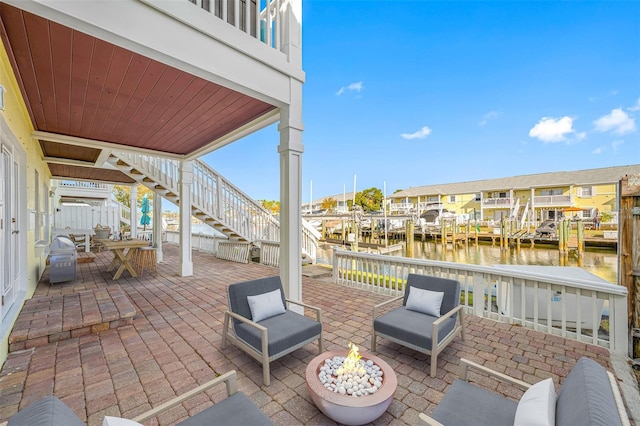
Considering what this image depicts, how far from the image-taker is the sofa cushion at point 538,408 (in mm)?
1247

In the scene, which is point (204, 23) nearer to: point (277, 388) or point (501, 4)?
point (277, 388)

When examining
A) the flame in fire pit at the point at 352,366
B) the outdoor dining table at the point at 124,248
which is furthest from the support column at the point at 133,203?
the flame in fire pit at the point at 352,366

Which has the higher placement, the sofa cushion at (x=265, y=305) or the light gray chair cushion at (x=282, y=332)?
the sofa cushion at (x=265, y=305)

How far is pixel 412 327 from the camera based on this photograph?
291cm

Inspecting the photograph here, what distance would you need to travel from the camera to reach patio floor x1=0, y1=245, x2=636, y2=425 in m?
2.25

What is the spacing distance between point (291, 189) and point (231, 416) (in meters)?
2.70

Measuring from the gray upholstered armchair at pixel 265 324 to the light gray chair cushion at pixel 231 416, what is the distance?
0.81 metres

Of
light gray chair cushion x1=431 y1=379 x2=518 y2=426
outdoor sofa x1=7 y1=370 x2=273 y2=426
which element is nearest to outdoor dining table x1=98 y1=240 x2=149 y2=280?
outdoor sofa x1=7 y1=370 x2=273 y2=426

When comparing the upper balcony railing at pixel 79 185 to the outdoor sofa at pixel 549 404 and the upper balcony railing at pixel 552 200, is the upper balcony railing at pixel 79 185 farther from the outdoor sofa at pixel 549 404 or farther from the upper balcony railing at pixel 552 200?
the upper balcony railing at pixel 552 200

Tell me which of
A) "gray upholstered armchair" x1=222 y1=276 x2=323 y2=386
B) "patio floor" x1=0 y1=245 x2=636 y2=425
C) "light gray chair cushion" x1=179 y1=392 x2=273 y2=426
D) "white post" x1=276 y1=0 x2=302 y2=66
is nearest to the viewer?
"light gray chair cushion" x1=179 y1=392 x2=273 y2=426

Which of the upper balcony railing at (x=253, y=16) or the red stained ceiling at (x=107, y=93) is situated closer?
the red stained ceiling at (x=107, y=93)

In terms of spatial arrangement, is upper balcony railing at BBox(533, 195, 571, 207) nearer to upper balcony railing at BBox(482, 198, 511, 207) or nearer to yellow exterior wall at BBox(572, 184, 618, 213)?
yellow exterior wall at BBox(572, 184, 618, 213)

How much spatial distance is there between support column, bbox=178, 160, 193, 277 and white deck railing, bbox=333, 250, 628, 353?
450 cm

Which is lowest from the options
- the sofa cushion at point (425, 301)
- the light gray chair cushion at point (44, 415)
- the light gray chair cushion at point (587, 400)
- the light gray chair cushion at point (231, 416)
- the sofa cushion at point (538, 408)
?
the light gray chair cushion at point (231, 416)
